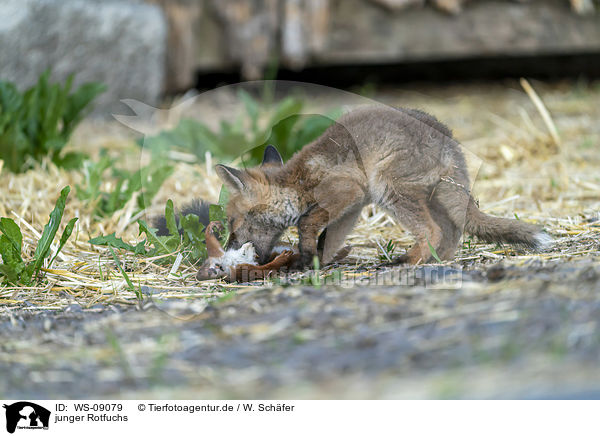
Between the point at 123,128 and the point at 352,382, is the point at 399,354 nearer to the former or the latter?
the point at 352,382

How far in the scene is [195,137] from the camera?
571 cm

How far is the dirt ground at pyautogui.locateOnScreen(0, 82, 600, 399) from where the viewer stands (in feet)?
6.92

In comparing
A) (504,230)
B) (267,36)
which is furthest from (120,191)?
(267,36)

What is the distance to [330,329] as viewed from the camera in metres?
2.46

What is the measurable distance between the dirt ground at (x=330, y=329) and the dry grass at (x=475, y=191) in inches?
0.8

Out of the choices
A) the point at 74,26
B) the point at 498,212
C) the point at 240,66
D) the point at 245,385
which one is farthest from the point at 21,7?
the point at 245,385

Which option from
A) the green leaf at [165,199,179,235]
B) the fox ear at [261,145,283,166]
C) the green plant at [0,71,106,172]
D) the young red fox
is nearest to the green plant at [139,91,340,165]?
the green plant at [0,71,106,172]

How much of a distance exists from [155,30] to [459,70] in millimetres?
4205

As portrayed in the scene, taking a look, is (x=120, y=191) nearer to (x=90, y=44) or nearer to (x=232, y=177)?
(x=232, y=177)

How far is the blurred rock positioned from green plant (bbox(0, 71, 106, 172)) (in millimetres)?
1485

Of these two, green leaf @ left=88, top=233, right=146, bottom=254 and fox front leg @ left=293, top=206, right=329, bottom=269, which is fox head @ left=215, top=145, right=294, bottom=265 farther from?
green leaf @ left=88, top=233, right=146, bottom=254

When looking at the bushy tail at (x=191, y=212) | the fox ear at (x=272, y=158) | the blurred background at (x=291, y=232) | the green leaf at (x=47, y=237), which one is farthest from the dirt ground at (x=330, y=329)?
the fox ear at (x=272, y=158)

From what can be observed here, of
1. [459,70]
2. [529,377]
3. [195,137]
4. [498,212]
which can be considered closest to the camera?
[529,377]

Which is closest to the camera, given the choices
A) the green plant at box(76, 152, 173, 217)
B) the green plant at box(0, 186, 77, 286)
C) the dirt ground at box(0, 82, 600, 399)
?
the dirt ground at box(0, 82, 600, 399)
